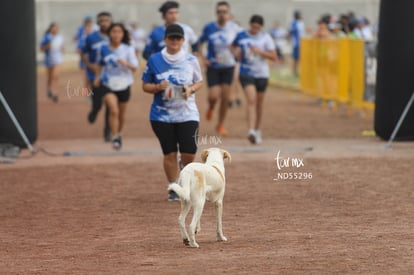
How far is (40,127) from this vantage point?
72.6 feet

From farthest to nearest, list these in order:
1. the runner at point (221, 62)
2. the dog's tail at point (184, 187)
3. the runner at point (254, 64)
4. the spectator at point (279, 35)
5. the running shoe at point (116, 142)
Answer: the spectator at point (279, 35)
the runner at point (221, 62)
the runner at point (254, 64)
the running shoe at point (116, 142)
the dog's tail at point (184, 187)

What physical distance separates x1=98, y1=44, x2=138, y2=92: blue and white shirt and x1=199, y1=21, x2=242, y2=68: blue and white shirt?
99.1 inches

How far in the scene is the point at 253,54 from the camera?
58.6 feet

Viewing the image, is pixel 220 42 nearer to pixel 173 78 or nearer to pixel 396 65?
pixel 396 65

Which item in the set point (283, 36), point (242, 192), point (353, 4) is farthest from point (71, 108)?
point (353, 4)

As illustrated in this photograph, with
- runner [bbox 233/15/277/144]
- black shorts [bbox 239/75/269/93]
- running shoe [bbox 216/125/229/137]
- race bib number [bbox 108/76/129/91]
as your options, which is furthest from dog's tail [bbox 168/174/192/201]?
running shoe [bbox 216/125/229/137]

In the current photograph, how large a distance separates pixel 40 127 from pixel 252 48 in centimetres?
592

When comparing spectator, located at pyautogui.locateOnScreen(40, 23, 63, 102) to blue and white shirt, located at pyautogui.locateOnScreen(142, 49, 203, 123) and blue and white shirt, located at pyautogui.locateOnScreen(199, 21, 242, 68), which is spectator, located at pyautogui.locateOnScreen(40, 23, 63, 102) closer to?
blue and white shirt, located at pyautogui.locateOnScreen(199, 21, 242, 68)

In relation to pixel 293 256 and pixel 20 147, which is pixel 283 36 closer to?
pixel 20 147

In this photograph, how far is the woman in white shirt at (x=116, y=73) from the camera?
55.5ft

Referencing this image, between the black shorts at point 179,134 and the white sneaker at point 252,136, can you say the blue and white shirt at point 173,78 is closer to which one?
the black shorts at point 179,134

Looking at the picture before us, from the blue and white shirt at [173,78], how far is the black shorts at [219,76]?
283 inches

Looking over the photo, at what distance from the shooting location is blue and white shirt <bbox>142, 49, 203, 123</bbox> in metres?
11.9

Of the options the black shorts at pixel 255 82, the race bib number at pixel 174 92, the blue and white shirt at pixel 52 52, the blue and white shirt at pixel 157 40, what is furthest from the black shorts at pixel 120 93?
the blue and white shirt at pixel 52 52
